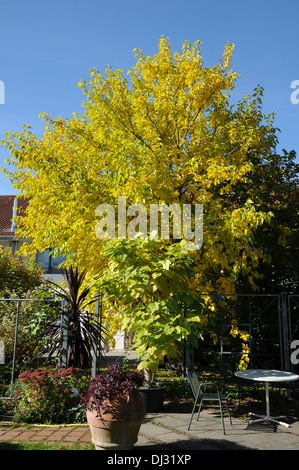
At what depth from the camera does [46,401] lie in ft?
21.2

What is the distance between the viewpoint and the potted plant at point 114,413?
15.4ft

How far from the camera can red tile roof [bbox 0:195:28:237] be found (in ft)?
75.2

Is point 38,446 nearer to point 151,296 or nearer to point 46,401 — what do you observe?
point 46,401

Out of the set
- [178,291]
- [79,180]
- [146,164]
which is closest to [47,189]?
[79,180]

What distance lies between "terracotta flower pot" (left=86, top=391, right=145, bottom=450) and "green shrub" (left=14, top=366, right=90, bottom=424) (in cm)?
183

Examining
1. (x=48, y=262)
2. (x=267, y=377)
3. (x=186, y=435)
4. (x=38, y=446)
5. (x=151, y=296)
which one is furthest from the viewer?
(x=48, y=262)

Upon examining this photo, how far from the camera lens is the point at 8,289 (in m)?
10.8

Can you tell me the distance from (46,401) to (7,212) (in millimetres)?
22486

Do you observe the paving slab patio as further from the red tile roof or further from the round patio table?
the red tile roof

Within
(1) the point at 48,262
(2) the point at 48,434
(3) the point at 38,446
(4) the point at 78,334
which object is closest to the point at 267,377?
(2) the point at 48,434

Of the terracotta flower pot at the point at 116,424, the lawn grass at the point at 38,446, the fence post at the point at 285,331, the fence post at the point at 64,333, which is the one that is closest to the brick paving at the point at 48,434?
the lawn grass at the point at 38,446

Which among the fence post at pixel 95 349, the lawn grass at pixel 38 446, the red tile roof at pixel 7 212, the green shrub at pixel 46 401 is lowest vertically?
the lawn grass at pixel 38 446

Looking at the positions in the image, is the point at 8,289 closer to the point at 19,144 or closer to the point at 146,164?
the point at 19,144

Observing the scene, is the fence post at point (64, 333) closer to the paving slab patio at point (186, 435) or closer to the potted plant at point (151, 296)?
the paving slab patio at point (186, 435)
